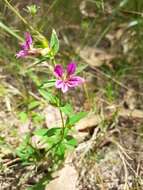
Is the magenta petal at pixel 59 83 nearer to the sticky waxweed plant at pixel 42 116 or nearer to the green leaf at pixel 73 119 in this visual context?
the sticky waxweed plant at pixel 42 116

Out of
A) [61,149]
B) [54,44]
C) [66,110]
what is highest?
[54,44]

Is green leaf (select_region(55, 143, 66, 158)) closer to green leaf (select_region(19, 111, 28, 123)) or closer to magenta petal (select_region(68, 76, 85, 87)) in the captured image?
magenta petal (select_region(68, 76, 85, 87))

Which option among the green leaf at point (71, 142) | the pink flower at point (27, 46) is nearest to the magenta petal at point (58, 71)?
the pink flower at point (27, 46)

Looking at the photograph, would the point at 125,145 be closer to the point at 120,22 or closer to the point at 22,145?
the point at 22,145

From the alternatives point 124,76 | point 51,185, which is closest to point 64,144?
point 51,185

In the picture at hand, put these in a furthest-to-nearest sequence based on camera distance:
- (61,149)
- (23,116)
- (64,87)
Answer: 1. (23,116)
2. (61,149)
3. (64,87)

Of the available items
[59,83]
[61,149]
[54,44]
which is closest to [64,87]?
[59,83]

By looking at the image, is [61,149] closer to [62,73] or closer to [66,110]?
[66,110]
